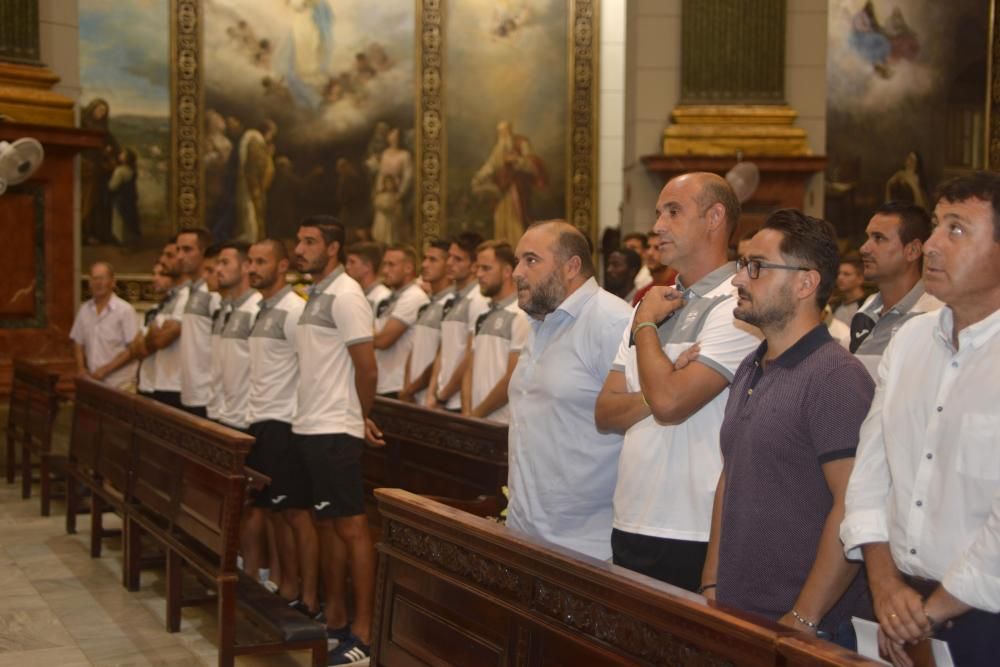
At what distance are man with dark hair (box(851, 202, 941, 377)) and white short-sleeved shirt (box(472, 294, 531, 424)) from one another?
2.90 m

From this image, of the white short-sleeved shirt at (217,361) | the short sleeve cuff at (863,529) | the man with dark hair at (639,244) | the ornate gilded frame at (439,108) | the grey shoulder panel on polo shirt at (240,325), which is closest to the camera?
the short sleeve cuff at (863,529)

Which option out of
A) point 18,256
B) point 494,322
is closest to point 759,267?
point 494,322

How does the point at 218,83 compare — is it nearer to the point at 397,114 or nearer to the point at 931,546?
the point at 397,114

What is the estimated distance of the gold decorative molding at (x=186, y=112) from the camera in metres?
16.4

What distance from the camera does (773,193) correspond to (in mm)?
12078

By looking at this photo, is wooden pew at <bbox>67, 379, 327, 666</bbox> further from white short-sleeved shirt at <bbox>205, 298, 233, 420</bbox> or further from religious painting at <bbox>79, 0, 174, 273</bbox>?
religious painting at <bbox>79, 0, 174, 273</bbox>

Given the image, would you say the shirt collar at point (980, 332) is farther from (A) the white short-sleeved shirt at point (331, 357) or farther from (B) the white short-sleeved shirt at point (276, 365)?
(B) the white short-sleeved shirt at point (276, 365)

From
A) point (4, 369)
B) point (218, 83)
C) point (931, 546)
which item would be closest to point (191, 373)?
point (4, 369)

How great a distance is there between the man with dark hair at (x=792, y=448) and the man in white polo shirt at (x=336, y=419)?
10.1ft

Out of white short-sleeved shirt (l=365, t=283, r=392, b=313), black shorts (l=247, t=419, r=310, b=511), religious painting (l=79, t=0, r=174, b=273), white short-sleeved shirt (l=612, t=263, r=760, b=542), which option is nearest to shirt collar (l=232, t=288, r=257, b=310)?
black shorts (l=247, t=419, r=310, b=511)

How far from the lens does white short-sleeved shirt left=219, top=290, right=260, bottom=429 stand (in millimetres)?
6941

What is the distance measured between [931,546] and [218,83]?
15278 millimetres

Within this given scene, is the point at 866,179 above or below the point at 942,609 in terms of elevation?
above

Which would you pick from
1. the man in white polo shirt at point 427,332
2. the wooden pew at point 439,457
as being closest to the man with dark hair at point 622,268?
the man in white polo shirt at point 427,332
